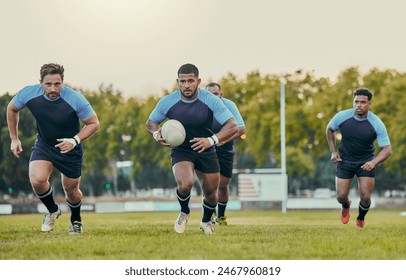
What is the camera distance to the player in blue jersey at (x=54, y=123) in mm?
11461

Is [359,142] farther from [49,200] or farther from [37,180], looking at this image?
[37,180]

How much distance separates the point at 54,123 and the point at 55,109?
0.69ft

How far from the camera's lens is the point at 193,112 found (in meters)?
11.6

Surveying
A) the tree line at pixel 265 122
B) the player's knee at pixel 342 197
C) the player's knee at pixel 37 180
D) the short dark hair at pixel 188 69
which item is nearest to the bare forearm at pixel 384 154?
the player's knee at pixel 342 197

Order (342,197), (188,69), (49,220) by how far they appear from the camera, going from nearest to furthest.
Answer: (188,69)
(49,220)
(342,197)

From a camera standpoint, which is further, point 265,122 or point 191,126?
point 265,122

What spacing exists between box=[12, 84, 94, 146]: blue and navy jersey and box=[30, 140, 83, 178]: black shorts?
166mm

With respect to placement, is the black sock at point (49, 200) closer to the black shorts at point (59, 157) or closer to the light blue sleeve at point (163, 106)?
the black shorts at point (59, 157)

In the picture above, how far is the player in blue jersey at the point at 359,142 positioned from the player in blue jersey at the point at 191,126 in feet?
11.6

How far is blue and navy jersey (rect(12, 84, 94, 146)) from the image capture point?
11617mm

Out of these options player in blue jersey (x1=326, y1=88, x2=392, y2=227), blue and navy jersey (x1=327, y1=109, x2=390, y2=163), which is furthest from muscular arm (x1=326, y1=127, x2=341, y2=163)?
blue and navy jersey (x1=327, y1=109, x2=390, y2=163)

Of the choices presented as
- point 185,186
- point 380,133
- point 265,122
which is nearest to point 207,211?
point 185,186
